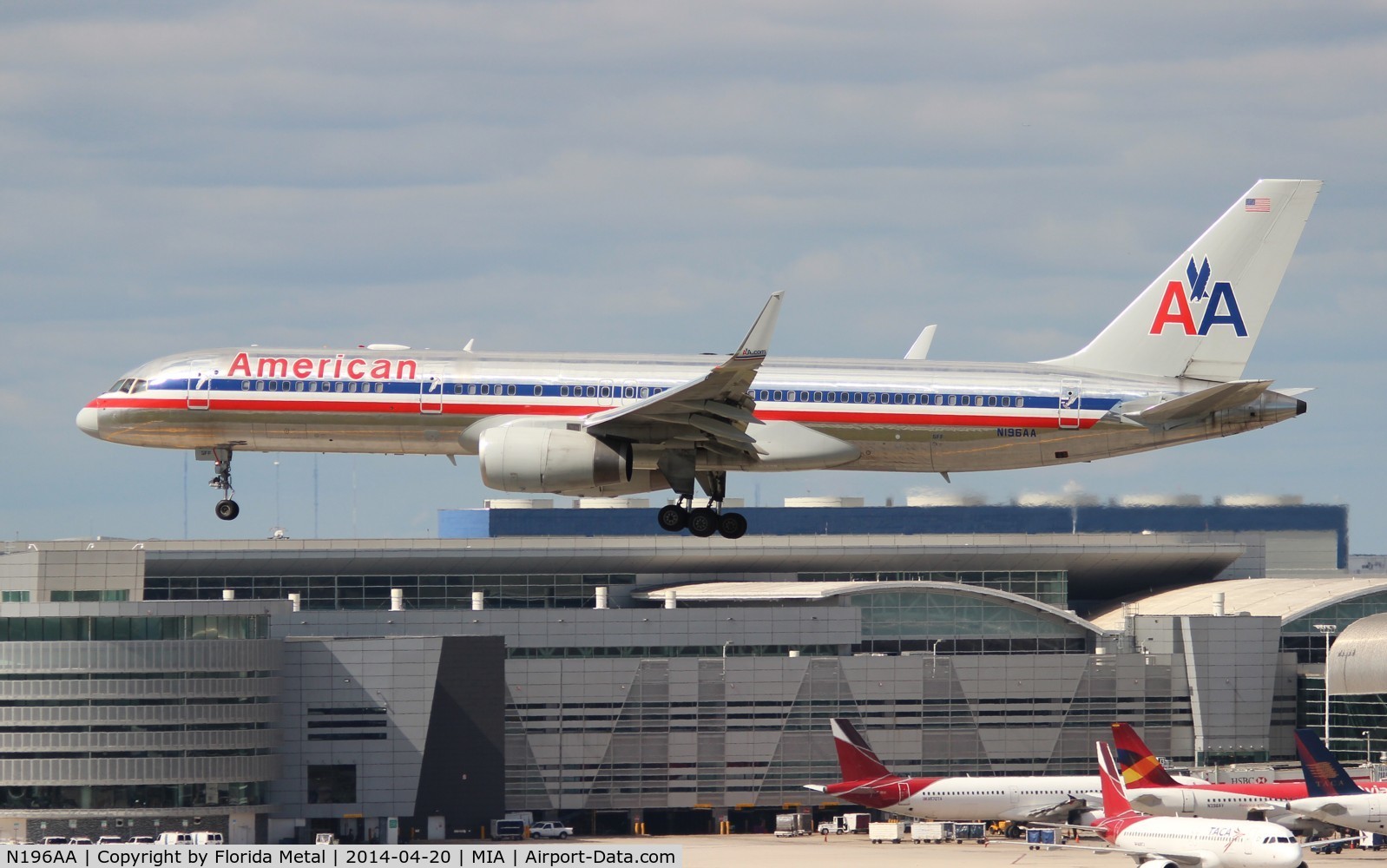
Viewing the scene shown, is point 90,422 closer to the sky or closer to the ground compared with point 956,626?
closer to the sky

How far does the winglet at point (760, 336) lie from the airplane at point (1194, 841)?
46.7 metres

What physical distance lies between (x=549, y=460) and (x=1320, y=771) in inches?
2267

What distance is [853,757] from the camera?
120250 millimetres

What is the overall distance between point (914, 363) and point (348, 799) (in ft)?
203

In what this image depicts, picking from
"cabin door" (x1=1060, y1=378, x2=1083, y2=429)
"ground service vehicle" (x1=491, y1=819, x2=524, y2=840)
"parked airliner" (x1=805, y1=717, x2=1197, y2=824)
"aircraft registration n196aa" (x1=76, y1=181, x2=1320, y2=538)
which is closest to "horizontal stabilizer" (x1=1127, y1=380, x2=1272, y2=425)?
"aircraft registration n196aa" (x1=76, y1=181, x2=1320, y2=538)

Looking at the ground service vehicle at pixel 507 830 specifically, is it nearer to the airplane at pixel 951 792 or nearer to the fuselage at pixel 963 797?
the airplane at pixel 951 792

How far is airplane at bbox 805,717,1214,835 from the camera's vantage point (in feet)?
391

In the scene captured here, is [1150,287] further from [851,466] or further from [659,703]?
[659,703]

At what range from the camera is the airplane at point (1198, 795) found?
358ft

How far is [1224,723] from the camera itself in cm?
13788

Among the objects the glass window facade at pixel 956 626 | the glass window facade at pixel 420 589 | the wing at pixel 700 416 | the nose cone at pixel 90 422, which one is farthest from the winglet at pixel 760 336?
the glass window facade at pixel 420 589

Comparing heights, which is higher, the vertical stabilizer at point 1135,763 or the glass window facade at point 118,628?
the glass window facade at point 118,628

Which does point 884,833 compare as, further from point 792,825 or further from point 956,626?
point 956,626

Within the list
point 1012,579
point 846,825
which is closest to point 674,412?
point 846,825
